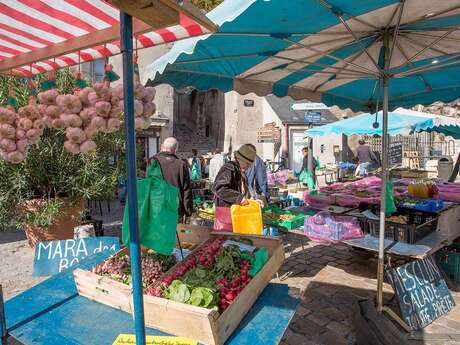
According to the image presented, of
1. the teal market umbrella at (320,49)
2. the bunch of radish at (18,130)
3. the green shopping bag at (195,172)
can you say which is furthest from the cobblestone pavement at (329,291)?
the green shopping bag at (195,172)

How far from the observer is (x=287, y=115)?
20328 mm

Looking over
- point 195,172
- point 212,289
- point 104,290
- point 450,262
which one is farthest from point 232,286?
point 195,172

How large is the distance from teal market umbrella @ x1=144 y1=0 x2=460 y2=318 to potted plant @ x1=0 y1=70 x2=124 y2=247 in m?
3.09

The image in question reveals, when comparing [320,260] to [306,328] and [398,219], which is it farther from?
[306,328]

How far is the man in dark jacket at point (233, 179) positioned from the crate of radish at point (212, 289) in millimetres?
1365

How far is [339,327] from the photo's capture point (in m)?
3.53

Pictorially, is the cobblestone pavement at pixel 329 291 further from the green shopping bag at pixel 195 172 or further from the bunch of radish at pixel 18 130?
the green shopping bag at pixel 195 172

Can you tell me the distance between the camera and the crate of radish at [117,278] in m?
2.06

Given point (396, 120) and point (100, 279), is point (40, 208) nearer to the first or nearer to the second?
point (100, 279)

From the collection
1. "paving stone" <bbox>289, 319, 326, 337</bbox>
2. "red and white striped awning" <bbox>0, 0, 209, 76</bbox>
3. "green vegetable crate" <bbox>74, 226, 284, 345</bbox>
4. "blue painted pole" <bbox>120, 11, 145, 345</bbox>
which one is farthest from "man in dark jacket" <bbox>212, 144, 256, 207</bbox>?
"blue painted pole" <bbox>120, 11, 145, 345</bbox>

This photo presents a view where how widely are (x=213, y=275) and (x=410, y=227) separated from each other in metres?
2.73

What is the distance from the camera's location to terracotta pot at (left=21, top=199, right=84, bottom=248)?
583 cm

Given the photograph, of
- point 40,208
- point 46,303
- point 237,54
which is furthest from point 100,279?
point 40,208

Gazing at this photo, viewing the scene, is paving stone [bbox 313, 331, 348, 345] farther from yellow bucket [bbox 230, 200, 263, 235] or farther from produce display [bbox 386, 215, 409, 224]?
produce display [bbox 386, 215, 409, 224]
